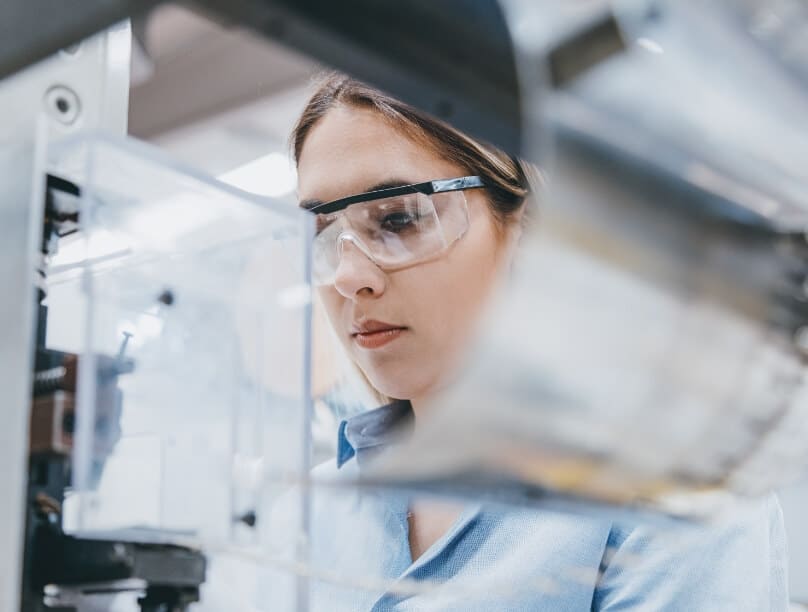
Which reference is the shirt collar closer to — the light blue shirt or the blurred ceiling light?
the light blue shirt

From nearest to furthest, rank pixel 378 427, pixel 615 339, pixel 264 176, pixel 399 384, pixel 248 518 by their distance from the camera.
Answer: pixel 615 339 → pixel 248 518 → pixel 399 384 → pixel 378 427 → pixel 264 176

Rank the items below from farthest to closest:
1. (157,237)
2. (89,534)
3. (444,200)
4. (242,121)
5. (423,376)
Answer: (242,121) → (423,376) → (444,200) → (157,237) → (89,534)

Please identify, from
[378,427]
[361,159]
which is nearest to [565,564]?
[378,427]

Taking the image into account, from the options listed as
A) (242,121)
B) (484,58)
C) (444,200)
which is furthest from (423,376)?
(242,121)

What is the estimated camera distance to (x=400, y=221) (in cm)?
93

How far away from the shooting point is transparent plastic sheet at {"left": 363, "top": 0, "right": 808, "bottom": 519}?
0.39 m

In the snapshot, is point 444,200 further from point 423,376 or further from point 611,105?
point 611,105

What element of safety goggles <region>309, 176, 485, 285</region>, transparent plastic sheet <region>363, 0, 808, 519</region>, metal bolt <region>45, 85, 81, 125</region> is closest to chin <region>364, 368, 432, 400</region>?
safety goggles <region>309, 176, 485, 285</region>

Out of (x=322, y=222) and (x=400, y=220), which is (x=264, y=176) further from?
(x=400, y=220)

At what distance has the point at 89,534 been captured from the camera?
56cm

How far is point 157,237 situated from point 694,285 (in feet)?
1.37

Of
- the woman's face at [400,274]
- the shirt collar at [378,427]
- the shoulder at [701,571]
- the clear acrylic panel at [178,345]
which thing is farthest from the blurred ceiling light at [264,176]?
the clear acrylic panel at [178,345]

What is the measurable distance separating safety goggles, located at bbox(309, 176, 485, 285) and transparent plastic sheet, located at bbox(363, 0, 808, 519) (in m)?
0.50

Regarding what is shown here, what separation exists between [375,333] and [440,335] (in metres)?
0.08
